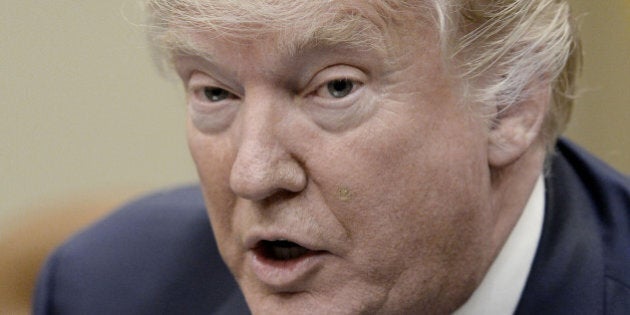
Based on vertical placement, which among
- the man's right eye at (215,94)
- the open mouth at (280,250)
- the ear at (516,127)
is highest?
the man's right eye at (215,94)

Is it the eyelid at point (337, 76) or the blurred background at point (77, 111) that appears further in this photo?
the blurred background at point (77, 111)

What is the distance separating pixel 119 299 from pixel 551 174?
30.9 inches

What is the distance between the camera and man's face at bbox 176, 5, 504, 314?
4.62 feet

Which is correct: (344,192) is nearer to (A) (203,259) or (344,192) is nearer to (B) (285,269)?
(B) (285,269)

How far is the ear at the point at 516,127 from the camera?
152 centimetres

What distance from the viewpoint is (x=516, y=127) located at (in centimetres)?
154

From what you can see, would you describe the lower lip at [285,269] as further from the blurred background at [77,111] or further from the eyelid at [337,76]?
the blurred background at [77,111]

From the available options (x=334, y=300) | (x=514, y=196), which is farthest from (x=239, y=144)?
(x=514, y=196)

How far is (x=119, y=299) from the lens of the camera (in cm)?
192

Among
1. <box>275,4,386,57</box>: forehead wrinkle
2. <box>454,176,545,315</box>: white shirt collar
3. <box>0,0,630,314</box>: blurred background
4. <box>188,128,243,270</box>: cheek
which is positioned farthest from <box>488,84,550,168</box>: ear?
<box>0,0,630,314</box>: blurred background

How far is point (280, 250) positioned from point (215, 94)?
239 mm

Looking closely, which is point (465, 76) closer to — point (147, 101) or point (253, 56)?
point (253, 56)

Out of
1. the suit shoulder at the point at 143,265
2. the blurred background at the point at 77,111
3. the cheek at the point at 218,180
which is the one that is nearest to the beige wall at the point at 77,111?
the blurred background at the point at 77,111

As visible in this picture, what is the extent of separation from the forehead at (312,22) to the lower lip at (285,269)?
29 centimetres
